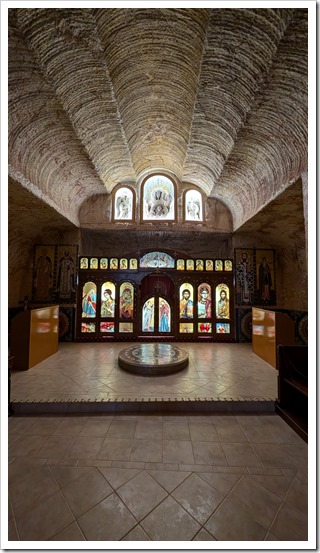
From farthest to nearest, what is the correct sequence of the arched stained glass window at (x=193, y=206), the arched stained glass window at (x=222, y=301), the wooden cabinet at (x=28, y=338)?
the arched stained glass window at (x=193, y=206), the arched stained glass window at (x=222, y=301), the wooden cabinet at (x=28, y=338)

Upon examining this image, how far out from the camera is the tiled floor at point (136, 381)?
4.50 m

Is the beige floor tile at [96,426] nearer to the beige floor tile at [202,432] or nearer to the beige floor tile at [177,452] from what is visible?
the beige floor tile at [177,452]

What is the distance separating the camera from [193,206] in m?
10.9

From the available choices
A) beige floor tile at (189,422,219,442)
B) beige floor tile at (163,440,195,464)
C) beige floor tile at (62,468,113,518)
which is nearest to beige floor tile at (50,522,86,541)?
beige floor tile at (62,468,113,518)

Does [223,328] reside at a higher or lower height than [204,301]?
lower

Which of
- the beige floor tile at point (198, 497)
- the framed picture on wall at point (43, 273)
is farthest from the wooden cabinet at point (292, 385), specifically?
the framed picture on wall at point (43, 273)

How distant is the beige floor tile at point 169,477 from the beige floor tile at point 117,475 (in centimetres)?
23

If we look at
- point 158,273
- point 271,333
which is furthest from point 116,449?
point 158,273

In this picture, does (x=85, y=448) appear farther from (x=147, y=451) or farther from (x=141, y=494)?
(x=141, y=494)

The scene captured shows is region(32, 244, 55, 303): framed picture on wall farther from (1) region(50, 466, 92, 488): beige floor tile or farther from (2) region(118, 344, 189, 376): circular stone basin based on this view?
(1) region(50, 466, 92, 488): beige floor tile

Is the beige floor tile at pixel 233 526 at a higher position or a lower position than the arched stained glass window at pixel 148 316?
lower

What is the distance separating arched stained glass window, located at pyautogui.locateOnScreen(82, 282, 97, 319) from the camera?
10.1 meters

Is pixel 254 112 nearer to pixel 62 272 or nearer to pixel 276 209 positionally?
pixel 276 209

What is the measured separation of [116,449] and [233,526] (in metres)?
1.69
